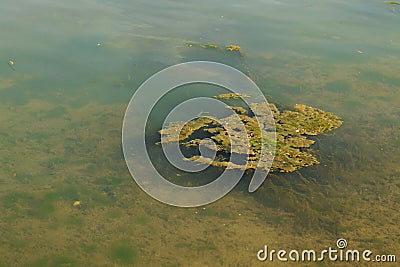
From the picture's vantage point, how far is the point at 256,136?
4.54 metres

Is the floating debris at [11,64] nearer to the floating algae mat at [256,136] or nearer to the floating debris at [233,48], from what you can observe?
the floating algae mat at [256,136]

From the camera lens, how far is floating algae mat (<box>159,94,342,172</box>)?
13.9ft

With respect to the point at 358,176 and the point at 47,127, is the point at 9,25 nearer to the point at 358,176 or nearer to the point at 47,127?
the point at 47,127

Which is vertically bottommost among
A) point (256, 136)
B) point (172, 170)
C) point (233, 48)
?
point (172, 170)

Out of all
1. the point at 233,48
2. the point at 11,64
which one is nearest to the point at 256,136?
the point at 233,48

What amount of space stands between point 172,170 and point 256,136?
1.04m

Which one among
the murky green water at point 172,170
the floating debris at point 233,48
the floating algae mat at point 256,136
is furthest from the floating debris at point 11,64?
the floating debris at point 233,48

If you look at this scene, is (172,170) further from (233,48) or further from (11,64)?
(11,64)

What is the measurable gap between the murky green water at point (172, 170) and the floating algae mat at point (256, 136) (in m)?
0.17

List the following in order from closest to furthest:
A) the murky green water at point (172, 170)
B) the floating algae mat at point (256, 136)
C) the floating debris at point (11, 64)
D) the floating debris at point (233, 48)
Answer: the murky green water at point (172, 170), the floating algae mat at point (256, 136), the floating debris at point (11, 64), the floating debris at point (233, 48)

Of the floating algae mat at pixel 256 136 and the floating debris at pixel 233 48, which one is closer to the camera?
the floating algae mat at pixel 256 136

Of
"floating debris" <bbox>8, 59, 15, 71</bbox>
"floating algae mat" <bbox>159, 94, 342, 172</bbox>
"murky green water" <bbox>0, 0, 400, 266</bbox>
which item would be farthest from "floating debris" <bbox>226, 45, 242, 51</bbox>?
"floating debris" <bbox>8, 59, 15, 71</bbox>

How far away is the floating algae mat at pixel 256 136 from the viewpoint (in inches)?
167

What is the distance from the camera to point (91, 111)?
502 centimetres
